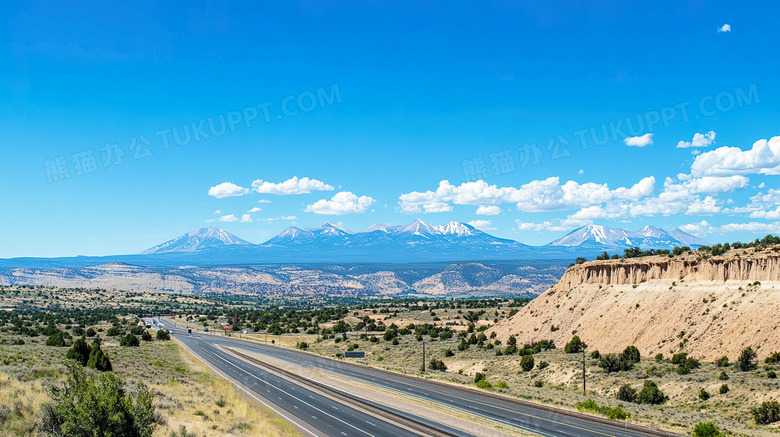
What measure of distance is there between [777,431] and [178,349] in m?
67.3

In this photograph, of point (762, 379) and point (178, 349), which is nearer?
point (762, 379)

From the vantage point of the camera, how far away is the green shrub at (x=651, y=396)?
39.5 metres

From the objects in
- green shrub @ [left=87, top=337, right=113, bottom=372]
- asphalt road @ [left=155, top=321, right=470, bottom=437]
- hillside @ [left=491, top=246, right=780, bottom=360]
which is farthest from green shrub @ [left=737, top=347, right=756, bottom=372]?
green shrub @ [left=87, top=337, right=113, bottom=372]

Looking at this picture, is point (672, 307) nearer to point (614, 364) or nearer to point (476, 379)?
point (614, 364)

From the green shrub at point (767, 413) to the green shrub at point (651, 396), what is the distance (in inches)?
319

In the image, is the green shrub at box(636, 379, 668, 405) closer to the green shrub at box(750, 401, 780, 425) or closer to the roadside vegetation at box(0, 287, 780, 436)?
the roadside vegetation at box(0, 287, 780, 436)

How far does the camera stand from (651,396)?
1565 inches

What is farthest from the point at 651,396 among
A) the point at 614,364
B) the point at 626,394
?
the point at 614,364

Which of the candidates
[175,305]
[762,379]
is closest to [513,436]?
[762,379]

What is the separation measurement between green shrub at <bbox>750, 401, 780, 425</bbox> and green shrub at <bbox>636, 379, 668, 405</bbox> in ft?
26.6

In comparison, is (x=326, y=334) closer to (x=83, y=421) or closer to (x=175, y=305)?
(x=83, y=421)

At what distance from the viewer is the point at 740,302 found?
50.1m

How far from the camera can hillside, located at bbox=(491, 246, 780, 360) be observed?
47.5 meters

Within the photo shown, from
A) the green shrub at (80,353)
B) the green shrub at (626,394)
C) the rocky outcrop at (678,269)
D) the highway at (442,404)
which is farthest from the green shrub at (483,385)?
the green shrub at (80,353)
